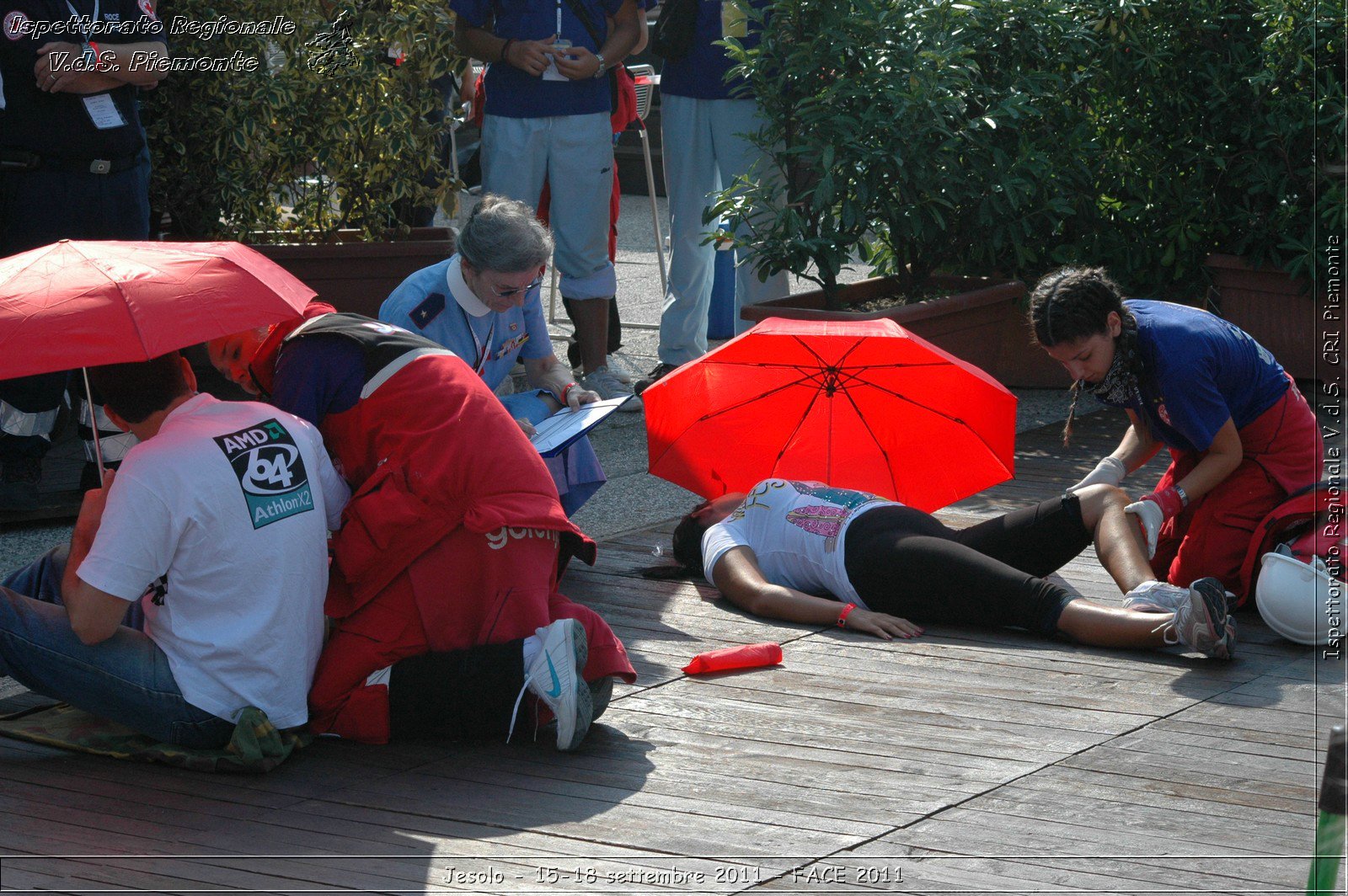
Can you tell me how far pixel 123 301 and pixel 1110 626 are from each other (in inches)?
98.1

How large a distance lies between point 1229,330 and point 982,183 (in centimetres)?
276

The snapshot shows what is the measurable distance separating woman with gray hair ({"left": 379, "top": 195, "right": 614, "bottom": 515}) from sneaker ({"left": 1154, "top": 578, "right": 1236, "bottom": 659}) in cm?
186

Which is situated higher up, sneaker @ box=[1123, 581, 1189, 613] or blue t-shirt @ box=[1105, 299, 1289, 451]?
blue t-shirt @ box=[1105, 299, 1289, 451]

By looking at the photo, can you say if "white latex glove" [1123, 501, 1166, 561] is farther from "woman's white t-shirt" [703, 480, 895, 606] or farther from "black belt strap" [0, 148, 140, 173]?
"black belt strap" [0, 148, 140, 173]

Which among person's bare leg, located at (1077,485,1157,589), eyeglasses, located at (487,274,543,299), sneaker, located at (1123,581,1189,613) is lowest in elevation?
sneaker, located at (1123,581,1189,613)

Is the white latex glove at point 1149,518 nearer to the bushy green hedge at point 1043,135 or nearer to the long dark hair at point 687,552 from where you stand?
the long dark hair at point 687,552

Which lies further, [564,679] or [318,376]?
[318,376]

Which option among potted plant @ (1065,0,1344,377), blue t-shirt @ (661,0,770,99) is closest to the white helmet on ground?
potted plant @ (1065,0,1344,377)

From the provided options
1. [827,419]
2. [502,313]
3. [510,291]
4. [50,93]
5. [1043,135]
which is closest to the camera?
[510,291]

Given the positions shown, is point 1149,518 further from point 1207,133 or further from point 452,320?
point 1207,133

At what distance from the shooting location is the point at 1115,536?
429cm

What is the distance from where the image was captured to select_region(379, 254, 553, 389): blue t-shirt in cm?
466

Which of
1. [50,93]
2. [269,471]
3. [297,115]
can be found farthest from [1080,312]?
[297,115]

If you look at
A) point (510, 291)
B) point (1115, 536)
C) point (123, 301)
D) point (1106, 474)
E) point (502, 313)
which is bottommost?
point (1115, 536)
